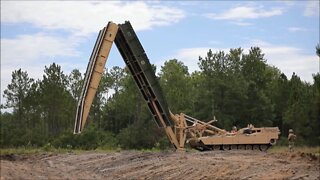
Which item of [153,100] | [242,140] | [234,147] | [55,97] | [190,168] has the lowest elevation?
[190,168]

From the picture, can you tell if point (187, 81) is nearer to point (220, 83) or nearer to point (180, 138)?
point (220, 83)

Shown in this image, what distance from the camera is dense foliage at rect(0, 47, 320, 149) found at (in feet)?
181

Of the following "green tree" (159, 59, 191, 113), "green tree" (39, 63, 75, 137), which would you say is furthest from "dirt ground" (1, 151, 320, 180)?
"green tree" (159, 59, 191, 113)

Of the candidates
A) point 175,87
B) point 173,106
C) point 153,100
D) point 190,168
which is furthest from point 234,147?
point 175,87

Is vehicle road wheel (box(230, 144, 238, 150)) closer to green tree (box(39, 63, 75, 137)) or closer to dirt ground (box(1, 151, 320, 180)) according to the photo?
dirt ground (box(1, 151, 320, 180))

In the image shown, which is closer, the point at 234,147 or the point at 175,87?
the point at 234,147

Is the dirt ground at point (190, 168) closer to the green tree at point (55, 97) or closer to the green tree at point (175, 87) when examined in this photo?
the green tree at point (55, 97)

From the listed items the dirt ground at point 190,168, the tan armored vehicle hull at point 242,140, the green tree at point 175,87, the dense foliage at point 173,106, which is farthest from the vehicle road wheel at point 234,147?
the green tree at point 175,87

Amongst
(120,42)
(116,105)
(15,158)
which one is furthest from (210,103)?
(120,42)

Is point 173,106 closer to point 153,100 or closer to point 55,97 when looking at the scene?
point 55,97

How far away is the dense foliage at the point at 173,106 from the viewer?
55.3m

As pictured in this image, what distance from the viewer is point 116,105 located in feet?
242

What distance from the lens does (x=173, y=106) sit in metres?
66.8

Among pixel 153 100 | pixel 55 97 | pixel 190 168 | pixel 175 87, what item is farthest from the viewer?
pixel 175 87
